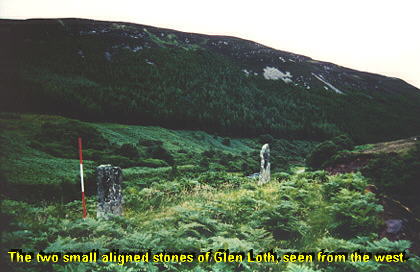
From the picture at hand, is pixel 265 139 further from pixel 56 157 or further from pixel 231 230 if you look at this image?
pixel 231 230

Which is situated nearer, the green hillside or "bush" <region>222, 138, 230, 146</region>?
the green hillside

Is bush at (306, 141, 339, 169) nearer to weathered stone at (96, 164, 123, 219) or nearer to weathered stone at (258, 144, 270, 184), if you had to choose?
weathered stone at (258, 144, 270, 184)

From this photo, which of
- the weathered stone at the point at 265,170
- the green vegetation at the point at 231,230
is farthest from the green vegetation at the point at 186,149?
the weathered stone at the point at 265,170

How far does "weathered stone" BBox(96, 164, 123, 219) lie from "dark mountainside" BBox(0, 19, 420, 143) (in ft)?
119

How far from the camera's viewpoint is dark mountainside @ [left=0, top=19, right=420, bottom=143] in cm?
4914

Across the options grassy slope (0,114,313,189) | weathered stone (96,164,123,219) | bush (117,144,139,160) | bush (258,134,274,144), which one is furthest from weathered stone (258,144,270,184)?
bush (258,134,274,144)

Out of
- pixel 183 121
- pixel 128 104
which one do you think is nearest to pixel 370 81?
pixel 183 121

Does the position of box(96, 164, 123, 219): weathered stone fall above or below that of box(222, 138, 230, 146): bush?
above

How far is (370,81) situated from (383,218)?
12947cm

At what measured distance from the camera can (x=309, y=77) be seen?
100250 millimetres

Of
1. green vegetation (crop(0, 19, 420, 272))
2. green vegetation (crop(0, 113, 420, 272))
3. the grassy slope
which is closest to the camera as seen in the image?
green vegetation (crop(0, 113, 420, 272))

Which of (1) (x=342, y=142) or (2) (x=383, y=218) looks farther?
(1) (x=342, y=142)

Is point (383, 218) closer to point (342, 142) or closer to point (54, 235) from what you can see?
point (54, 235)

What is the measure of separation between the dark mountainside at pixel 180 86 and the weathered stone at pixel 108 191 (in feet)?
119
